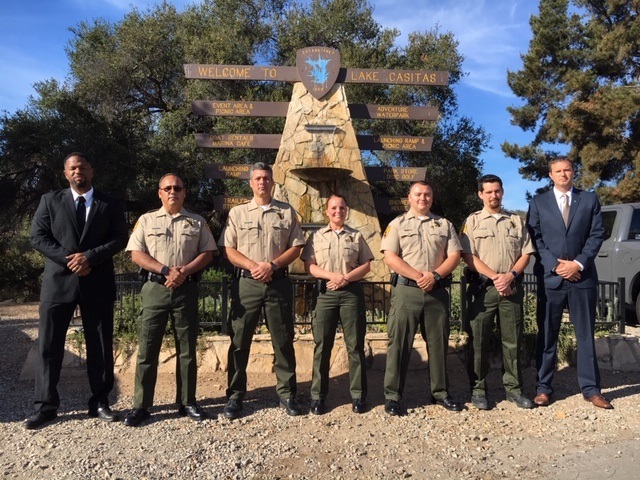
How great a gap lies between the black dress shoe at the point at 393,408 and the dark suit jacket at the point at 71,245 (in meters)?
2.21

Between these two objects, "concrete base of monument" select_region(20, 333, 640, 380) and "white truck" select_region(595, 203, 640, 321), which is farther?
"white truck" select_region(595, 203, 640, 321)

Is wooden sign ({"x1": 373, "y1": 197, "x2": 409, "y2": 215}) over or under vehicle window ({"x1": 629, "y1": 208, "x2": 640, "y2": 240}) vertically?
over

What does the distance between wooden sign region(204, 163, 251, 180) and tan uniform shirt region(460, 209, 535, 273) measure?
450 centimetres

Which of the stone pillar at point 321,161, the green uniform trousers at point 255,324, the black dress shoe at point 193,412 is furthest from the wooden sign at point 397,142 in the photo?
the black dress shoe at point 193,412

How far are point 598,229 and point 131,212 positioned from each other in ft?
43.7

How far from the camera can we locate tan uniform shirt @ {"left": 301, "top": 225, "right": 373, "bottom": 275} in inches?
164

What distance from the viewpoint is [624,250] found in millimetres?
7094

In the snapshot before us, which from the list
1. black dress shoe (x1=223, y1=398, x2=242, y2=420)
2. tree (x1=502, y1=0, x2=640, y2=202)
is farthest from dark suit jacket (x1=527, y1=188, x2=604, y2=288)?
tree (x1=502, y1=0, x2=640, y2=202)

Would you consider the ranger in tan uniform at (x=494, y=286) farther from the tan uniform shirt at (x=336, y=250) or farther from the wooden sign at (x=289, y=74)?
the wooden sign at (x=289, y=74)

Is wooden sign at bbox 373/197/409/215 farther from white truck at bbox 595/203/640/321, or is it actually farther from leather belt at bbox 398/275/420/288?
leather belt at bbox 398/275/420/288

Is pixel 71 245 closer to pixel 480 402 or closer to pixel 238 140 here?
pixel 480 402

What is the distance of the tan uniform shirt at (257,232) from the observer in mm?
4082

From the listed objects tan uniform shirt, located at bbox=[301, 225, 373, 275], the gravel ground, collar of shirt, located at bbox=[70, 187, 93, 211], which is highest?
collar of shirt, located at bbox=[70, 187, 93, 211]

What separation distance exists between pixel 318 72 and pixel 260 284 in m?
4.77
